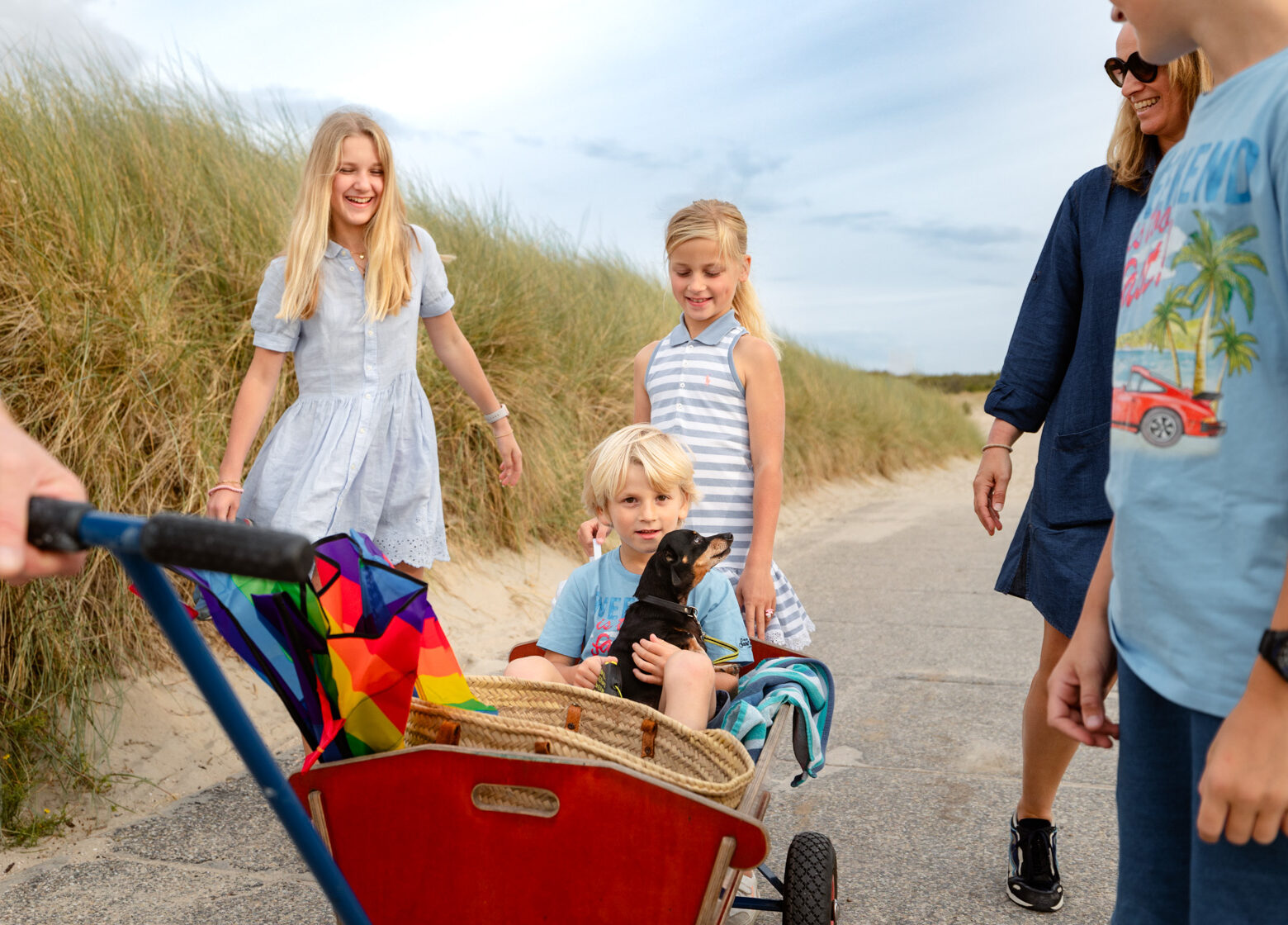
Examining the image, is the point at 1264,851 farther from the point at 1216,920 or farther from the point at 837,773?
the point at 837,773

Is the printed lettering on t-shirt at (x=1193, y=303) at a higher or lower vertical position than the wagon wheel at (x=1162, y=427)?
higher

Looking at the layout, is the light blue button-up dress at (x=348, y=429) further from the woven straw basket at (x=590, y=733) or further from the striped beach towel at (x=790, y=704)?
the striped beach towel at (x=790, y=704)

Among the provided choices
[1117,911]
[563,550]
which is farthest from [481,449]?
[1117,911]

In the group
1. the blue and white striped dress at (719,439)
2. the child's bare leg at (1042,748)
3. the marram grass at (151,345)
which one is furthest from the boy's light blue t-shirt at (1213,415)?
the marram grass at (151,345)

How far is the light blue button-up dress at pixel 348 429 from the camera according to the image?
3584mm

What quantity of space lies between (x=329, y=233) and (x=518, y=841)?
263 cm

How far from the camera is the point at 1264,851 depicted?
4.02 feet

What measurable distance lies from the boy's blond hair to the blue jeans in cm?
164

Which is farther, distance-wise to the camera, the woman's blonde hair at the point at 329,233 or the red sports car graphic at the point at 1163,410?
the woman's blonde hair at the point at 329,233

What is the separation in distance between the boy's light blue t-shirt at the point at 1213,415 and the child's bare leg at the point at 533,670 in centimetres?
176

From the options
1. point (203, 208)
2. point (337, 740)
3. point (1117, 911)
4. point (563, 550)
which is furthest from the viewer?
point (563, 550)

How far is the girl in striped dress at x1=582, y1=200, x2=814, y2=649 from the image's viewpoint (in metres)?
3.41

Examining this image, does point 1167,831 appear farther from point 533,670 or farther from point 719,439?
point 719,439

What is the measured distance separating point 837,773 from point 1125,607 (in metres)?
2.94
